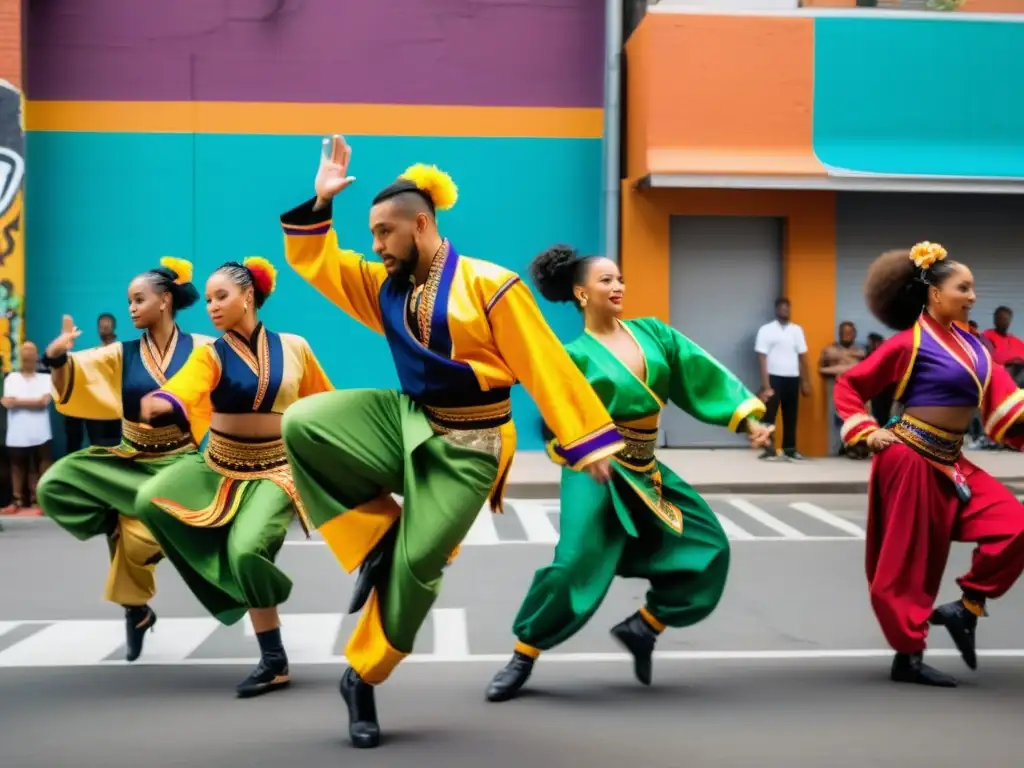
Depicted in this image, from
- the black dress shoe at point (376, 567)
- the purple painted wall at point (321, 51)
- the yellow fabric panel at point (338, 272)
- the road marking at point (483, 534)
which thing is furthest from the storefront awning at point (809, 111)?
the black dress shoe at point (376, 567)

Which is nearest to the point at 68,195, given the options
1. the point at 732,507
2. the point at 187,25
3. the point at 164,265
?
the point at 187,25

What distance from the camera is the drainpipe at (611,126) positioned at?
Answer: 16.8m

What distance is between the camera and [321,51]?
56.0ft

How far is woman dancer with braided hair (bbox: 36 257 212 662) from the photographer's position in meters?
6.70

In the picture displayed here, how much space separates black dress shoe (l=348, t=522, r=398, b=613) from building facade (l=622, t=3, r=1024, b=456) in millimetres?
11322

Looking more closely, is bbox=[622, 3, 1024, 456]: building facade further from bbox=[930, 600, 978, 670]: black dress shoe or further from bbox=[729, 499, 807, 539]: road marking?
bbox=[930, 600, 978, 670]: black dress shoe

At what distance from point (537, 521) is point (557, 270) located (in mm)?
5907

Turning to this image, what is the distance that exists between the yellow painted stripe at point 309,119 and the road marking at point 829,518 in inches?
242

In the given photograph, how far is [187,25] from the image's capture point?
666 inches

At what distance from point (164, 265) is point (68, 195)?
34.3 ft

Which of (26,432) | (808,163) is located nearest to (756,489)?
(808,163)

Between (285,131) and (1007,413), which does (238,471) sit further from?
(285,131)

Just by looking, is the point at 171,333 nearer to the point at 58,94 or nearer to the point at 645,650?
the point at 645,650

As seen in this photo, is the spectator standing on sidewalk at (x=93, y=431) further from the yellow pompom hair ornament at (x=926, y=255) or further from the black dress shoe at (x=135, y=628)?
the yellow pompom hair ornament at (x=926, y=255)
